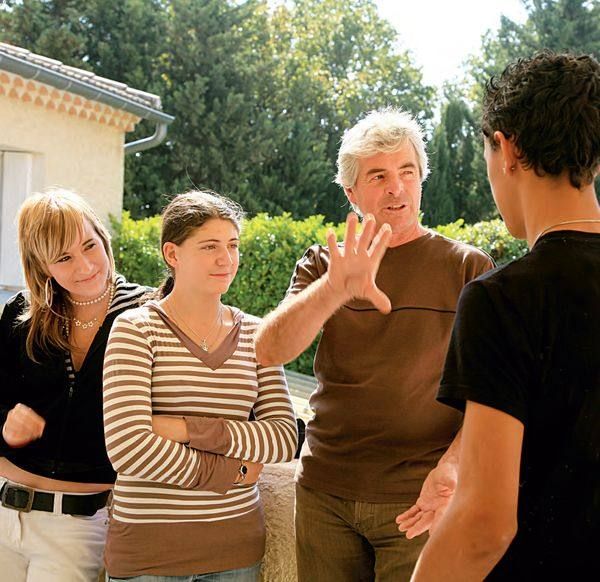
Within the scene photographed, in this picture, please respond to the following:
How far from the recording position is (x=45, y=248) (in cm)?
254

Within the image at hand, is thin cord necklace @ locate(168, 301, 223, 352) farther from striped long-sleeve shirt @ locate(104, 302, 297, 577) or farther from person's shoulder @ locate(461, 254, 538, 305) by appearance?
person's shoulder @ locate(461, 254, 538, 305)

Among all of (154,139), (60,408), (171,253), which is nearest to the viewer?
(171,253)

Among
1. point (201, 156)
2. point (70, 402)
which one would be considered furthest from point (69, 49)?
point (70, 402)

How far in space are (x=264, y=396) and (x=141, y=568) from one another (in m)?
0.53

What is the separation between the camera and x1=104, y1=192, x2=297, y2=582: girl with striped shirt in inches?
85.4

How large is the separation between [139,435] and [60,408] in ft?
1.52

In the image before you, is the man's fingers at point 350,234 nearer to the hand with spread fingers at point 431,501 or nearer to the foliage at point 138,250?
the hand with spread fingers at point 431,501

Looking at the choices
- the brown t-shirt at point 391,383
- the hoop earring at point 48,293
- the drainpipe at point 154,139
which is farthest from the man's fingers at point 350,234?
the drainpipe at point 154,139

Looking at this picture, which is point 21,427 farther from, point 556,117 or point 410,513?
point 556,117

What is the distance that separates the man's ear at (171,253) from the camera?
93.9 inches

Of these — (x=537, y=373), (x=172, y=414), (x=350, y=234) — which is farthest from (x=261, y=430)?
(x=537, y=373)

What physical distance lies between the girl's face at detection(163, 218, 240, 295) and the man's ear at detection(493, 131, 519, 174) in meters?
1.05

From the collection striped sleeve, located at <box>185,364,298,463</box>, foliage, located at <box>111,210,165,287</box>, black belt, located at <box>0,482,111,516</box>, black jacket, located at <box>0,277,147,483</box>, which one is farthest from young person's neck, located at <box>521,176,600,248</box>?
foliage, located at <box>111,210,165,287</box>

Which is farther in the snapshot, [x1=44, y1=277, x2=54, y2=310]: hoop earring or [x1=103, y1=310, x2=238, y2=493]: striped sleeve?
[x1=44, y1=277, x2=54, y2=310]: hoop earring
